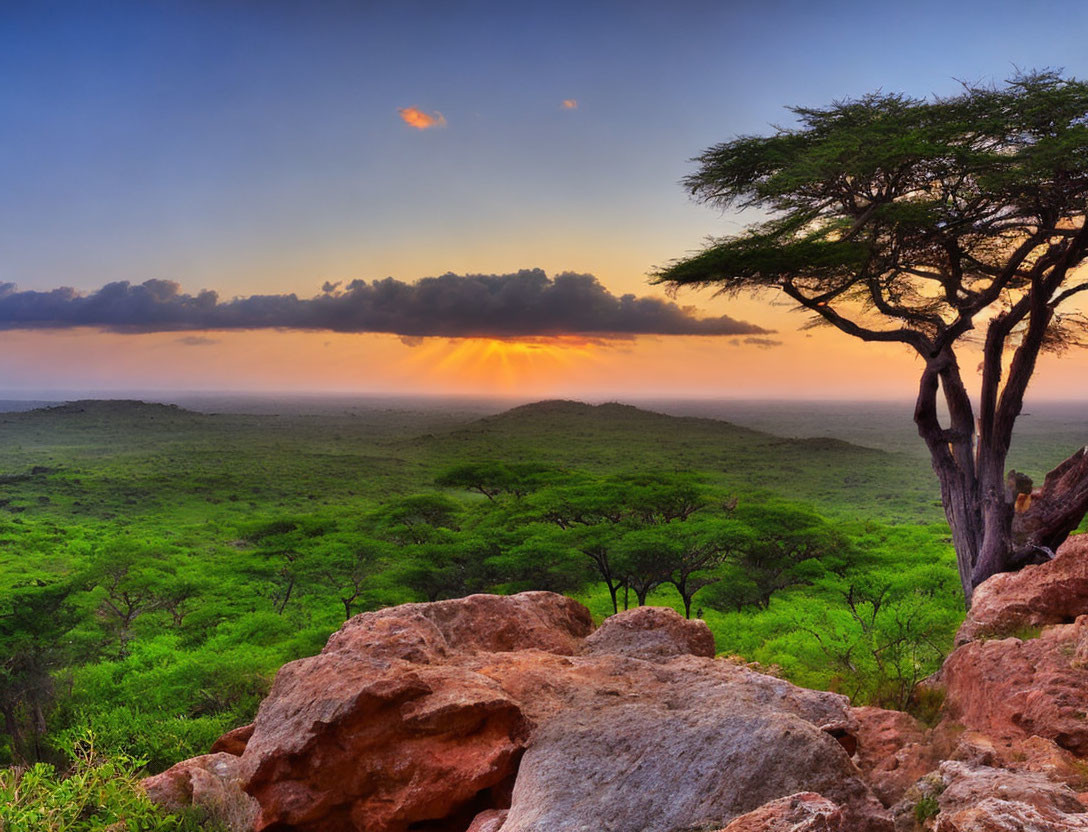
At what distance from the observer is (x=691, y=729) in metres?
6.28

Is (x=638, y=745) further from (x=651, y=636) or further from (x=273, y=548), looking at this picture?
(x=273, y=548)

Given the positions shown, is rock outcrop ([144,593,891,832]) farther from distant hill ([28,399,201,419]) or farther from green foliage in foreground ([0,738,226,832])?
distant hill ([28,399,201,419])

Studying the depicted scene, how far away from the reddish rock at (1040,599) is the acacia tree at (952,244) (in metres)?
3.50

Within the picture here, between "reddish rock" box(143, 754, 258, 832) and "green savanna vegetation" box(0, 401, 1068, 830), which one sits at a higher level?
"reddish rock" box(143, 754, 258, 832)

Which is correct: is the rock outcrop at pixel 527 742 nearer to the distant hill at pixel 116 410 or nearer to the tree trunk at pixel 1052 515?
the tree trunk at pixel 1052 515

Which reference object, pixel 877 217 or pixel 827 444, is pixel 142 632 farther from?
pixel 827 444

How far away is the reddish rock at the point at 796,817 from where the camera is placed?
14.2ft

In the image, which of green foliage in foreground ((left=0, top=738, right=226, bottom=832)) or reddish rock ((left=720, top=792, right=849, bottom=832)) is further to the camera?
green foliage in foreground ((left=0, top=738, right=226, bottom=832))

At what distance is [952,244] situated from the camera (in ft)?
50.3

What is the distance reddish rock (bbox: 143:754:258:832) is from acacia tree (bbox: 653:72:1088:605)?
1335cm

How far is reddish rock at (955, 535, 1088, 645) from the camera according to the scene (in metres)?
9.38

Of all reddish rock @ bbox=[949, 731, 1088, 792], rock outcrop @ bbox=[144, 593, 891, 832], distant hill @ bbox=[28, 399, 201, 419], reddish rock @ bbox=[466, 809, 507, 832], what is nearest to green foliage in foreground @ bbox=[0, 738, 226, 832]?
rock outcrop @ bbox=[144, 593, 891, 832]

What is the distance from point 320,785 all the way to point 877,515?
71.5 m

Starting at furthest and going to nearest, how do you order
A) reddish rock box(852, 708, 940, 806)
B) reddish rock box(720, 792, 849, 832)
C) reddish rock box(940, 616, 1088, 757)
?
reddish rock box(940, 616, 1088, 757), reddish rock box(852, 708, 940, 806), reddish rock box(720, 792, 849, 832)
